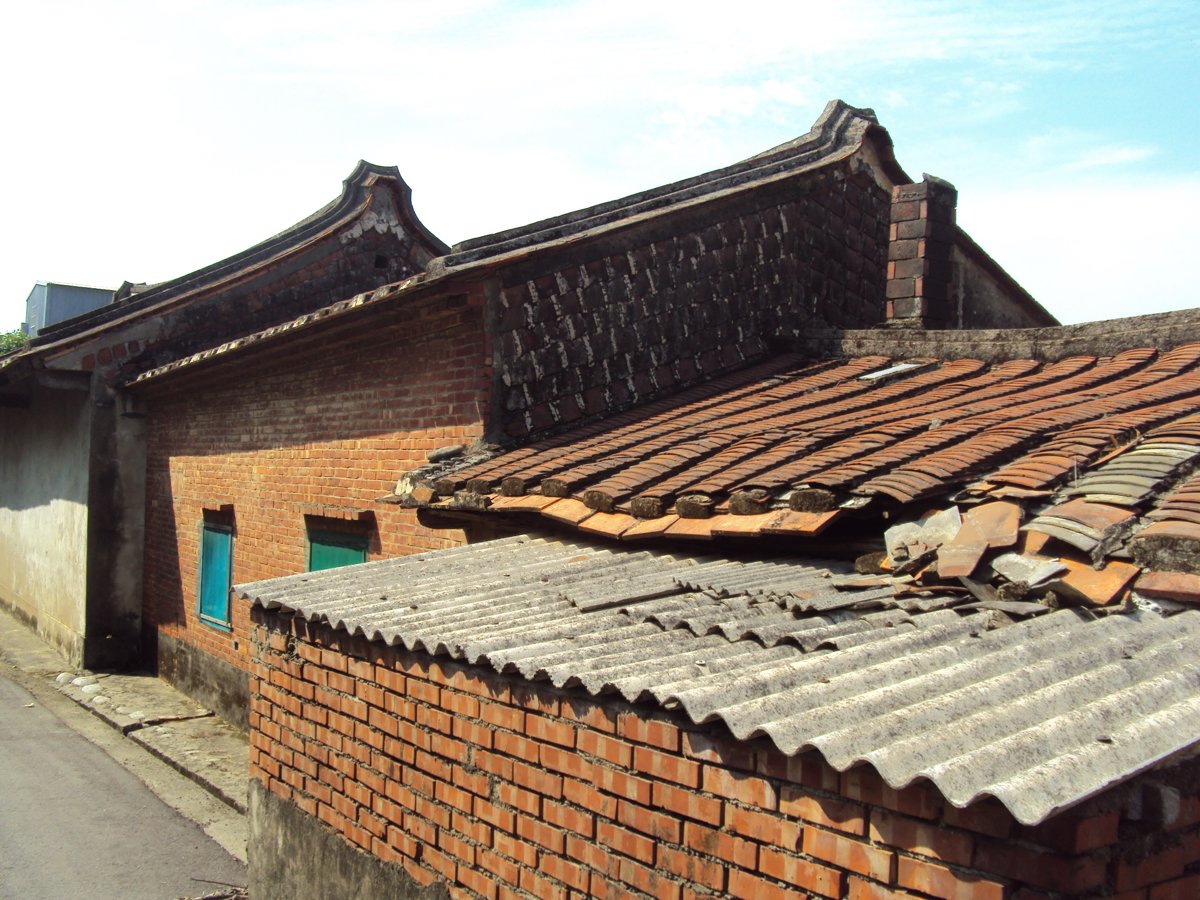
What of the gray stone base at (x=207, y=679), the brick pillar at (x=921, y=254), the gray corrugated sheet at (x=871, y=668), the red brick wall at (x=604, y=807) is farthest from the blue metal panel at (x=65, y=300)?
the gray corrugated sheet at (x=871, y=668)

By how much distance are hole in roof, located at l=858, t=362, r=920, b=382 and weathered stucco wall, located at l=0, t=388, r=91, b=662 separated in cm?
913

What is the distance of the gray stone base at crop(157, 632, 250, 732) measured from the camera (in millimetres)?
10461

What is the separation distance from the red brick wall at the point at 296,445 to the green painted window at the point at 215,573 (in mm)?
173

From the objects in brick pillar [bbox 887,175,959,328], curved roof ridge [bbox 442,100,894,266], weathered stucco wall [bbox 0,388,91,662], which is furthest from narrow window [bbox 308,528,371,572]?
brick pillar [bbox 887,175,959,328]

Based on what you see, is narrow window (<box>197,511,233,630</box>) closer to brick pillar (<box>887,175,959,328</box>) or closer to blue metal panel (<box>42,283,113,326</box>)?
brick pillar (<box>887,175,959,328</box>)

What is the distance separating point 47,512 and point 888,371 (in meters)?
11.5

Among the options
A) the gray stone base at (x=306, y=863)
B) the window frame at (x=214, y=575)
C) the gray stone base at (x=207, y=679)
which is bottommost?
the gray stone base at (x=207, y=679)

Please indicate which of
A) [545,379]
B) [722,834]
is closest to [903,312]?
[545,379]

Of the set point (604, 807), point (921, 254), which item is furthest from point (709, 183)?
point (604, 807)

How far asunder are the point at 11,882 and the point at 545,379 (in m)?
4.60

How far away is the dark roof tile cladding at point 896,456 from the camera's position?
4.00 m

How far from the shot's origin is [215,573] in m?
11.2

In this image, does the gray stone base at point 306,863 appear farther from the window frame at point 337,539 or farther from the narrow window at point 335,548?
the narrow window at point 335,548

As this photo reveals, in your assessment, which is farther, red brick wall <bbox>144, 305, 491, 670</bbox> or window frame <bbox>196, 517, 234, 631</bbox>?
window frame <bbox>196, 517, 234, 631</bbox>
